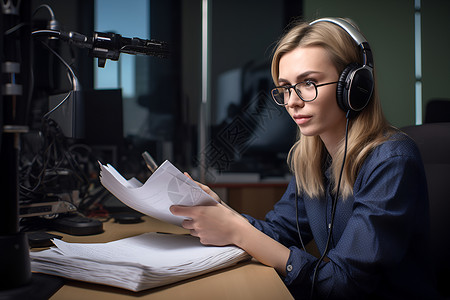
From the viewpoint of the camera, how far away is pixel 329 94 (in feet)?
2.82

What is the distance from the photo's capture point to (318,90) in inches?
33.7

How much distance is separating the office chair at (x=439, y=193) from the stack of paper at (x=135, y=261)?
517mm

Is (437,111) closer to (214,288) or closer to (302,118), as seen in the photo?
(302,118)

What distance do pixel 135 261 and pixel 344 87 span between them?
0.59 metres

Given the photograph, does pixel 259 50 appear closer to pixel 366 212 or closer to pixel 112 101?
pixel 112 101

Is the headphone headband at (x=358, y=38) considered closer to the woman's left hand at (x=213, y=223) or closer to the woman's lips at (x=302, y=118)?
the woman's lips at (x=302, y=118)

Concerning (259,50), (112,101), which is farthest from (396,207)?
(259,50)

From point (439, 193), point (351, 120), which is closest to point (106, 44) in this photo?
point (351, 120)

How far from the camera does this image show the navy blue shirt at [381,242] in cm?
68

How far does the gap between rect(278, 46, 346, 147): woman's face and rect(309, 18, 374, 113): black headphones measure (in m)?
0.03

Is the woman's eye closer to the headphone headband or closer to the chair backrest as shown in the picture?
the headphone headband

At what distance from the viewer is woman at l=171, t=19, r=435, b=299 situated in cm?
69

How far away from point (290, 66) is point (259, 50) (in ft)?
6.58

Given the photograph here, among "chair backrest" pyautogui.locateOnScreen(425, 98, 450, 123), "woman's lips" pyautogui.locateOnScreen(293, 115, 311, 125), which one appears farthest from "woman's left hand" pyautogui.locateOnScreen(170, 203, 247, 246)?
"chair backrest" pyautogui.locateOnScreen(425, 98, 450, 123)
